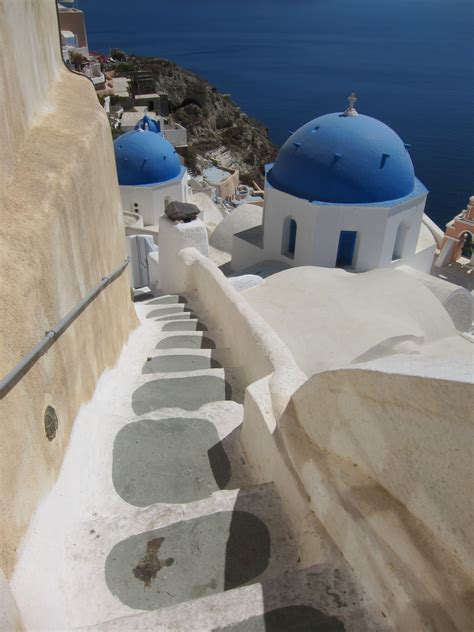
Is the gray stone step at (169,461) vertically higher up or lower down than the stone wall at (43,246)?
lower down

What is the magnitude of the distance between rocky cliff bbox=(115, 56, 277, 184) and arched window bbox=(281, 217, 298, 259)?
105ft

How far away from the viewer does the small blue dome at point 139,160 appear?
16.7 metres

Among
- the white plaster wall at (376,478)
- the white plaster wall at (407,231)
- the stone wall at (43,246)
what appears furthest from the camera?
the white plaster wall at (407,231)

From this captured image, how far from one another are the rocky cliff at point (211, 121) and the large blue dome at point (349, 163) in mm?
33029

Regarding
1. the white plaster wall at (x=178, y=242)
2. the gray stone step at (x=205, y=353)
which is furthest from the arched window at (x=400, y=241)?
the gray stone step at (x=205, y=353)

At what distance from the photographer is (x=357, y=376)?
240cm

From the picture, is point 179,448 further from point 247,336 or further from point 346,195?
point 346,195

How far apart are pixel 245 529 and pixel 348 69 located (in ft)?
341

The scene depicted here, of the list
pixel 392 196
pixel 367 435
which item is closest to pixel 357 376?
pixel 367 435

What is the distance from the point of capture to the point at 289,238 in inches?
522

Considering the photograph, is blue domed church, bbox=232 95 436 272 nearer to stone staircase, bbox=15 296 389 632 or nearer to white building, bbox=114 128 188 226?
white building, bbox=114 128 188 226

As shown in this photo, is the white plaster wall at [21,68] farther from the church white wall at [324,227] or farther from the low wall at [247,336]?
the church white wall at [324,227]

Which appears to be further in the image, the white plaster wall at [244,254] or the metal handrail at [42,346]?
the white plaster wall at [244,254]

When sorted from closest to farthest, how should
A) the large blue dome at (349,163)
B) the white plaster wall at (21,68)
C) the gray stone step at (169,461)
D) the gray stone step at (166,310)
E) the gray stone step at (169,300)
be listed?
the white plaster wall at (21,68)
the gray stone step at (169,461)
the gray stone step at (166,310)
the gray stone step at (169,300)
the large blue dome at (349,163)
